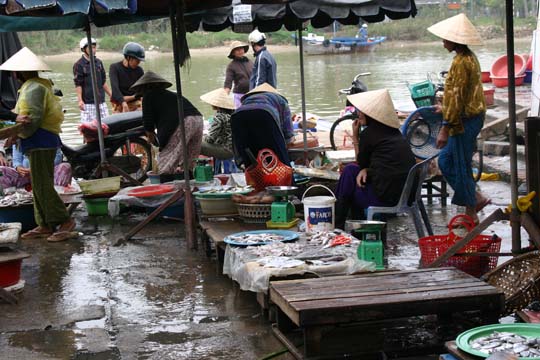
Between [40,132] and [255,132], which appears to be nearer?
[255,132]

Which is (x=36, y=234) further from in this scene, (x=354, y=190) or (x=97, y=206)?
(x=354, y=190)

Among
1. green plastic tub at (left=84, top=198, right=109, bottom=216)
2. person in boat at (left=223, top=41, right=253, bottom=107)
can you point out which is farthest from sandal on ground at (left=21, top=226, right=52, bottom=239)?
person in boat at (left=223, top=41, right=253, bottom=107)

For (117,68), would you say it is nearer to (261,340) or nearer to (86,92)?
(86,92)

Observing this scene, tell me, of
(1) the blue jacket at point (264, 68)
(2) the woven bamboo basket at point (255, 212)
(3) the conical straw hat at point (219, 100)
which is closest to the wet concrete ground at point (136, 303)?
(2) the woven bamboo basket at point (255, 212)

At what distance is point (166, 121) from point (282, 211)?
8.89 feet

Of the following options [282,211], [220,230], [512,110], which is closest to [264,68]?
[220,230]

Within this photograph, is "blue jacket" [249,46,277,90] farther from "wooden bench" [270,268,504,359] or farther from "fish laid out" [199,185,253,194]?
"wooden bench" [270,268,504,359]

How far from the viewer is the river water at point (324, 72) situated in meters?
20.6

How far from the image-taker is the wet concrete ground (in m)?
5.24

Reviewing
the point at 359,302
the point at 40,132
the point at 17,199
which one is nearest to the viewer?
the point at 359,302

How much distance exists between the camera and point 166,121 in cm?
903

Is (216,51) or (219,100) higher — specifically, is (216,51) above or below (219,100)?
above

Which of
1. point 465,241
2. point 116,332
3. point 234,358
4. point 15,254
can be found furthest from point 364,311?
point 15,254

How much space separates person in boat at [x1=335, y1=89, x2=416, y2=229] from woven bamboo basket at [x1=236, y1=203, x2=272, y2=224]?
61 centimetres
